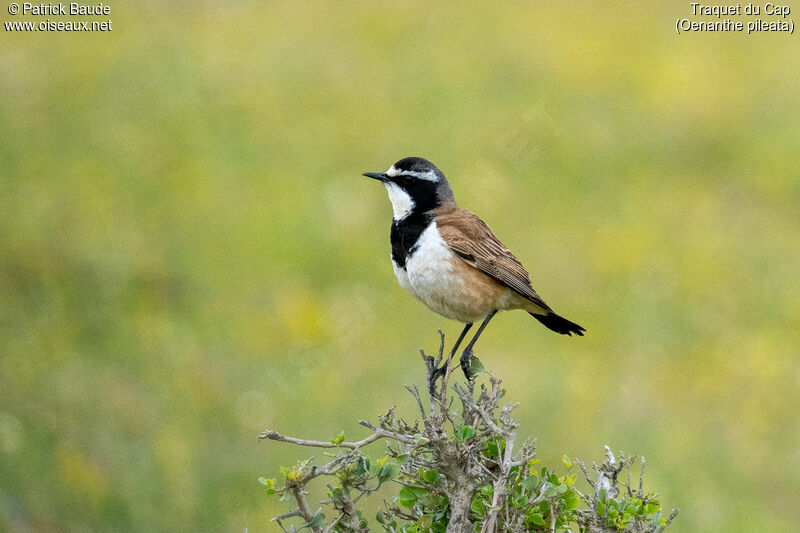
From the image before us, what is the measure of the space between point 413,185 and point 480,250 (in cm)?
44

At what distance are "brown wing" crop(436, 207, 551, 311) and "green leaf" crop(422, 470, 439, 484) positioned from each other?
5.96 feet

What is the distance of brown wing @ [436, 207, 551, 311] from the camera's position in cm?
465

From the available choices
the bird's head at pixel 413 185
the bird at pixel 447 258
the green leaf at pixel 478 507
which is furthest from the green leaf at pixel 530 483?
the bird's head at pixel 413 185

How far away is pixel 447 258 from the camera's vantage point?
4.59m

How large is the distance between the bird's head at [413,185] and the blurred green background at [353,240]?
102 inches

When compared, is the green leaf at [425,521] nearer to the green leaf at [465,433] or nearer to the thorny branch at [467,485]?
the thorny branch at [467,485]

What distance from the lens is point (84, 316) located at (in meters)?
7.96

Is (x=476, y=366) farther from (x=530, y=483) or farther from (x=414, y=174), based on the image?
(x=414, y=174)

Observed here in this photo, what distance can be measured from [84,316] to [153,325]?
0.53m

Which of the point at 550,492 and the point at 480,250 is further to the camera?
the point at 480,250

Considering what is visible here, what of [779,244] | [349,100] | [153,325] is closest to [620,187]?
→ [779,244]

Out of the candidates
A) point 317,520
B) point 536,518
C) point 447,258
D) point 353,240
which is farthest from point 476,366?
point 353,240

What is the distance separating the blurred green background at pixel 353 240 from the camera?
7.16 m

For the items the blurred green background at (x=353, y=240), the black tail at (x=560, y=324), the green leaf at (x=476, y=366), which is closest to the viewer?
the green leaf at (x=476, y=366)
